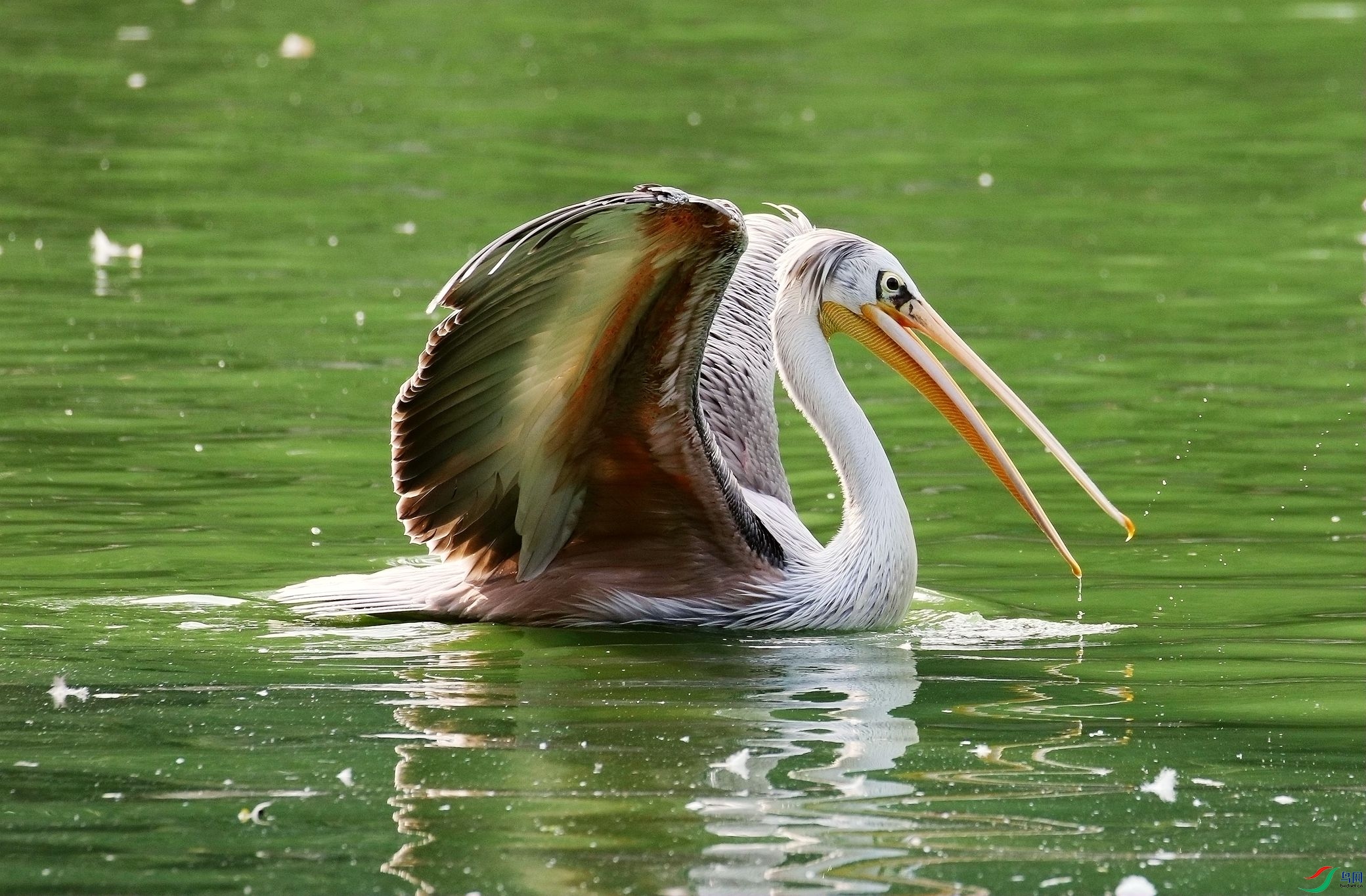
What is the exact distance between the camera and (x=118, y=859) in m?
4.57

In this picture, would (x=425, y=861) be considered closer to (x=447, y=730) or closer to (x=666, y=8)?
(x=447, y=730)

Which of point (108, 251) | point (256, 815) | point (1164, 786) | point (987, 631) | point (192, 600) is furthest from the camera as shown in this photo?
point (108, 251)

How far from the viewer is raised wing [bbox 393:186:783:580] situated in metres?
5.92

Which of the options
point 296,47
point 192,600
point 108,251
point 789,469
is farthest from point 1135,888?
point 296,47

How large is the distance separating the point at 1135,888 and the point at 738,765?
1104 millimetres

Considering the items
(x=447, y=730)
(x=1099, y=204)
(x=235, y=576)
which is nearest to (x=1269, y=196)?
(x=1099, y=204)

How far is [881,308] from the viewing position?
741 centimetres

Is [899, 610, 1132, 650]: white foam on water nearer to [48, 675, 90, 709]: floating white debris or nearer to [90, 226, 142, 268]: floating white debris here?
[48, 675, 90, 709]: floating white debris

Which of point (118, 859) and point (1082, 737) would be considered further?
point (1082, 737)

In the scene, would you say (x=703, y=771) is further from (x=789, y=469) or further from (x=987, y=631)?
(x=789, y=469)

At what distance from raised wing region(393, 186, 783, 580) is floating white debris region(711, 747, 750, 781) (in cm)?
129

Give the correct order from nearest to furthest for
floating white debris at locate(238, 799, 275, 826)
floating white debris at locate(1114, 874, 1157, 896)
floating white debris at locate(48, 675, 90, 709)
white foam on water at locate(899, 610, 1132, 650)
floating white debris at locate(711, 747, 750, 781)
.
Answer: floating white debris at locate(1114, 874, 1157, 896), floating white debris at locate(238, 799, 275, 826), floating white debris at locate(711, 747, 750, 781), floating white debris at locate(48, 675, 90, 709), white foam on water at locate(899, 610, 1132, 650)

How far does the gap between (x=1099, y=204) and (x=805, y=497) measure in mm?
5927

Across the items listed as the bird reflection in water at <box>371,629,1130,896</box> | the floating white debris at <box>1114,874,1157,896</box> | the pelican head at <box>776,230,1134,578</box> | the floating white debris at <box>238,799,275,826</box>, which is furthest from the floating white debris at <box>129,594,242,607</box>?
the floating white debris at <box>1114,874,1157,896</box>
